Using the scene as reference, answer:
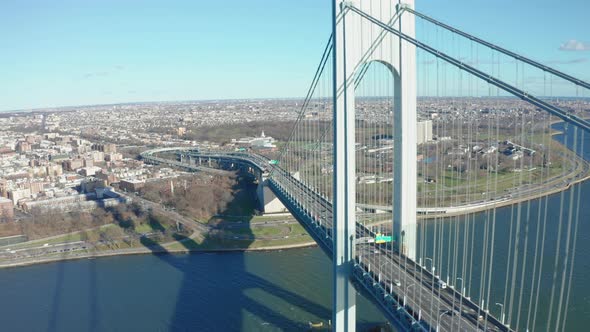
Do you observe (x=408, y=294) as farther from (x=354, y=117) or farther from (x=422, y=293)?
(x=354, y=117)

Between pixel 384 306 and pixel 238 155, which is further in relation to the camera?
pixel 238 155

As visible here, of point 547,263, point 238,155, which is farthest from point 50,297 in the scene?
point 238,155

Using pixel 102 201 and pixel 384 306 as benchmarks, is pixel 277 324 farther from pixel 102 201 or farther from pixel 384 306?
pixel 102 201

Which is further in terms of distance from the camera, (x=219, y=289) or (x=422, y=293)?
(x=219, y=289)

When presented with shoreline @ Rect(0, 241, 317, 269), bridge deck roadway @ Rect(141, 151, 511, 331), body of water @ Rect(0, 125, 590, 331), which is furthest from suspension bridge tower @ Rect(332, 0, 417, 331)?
shoreline @ Rect(0, 241, 317, 269)

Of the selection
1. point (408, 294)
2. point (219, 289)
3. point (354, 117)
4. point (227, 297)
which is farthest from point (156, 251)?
point (408, 294)

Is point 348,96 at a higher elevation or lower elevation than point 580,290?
higher
